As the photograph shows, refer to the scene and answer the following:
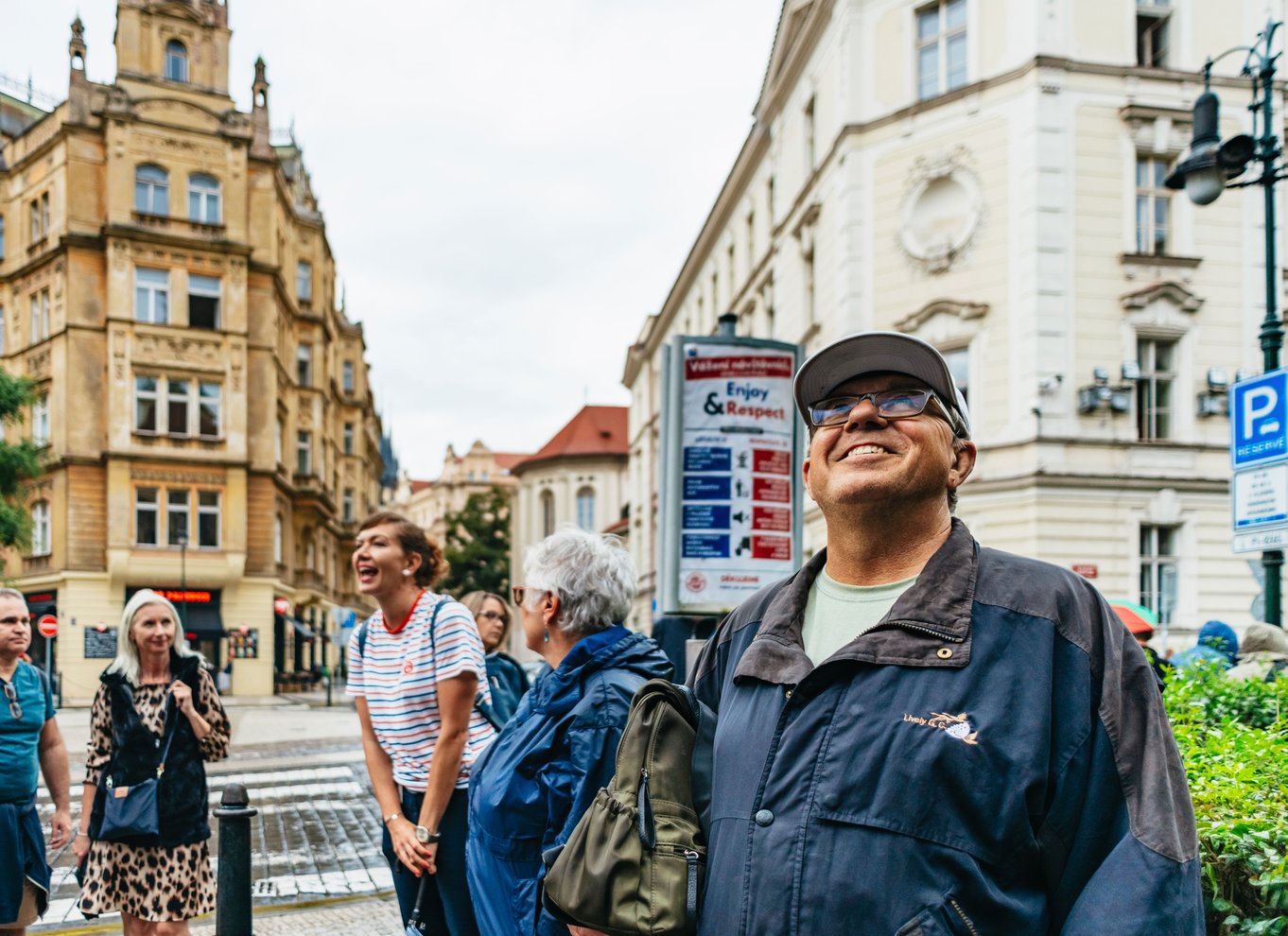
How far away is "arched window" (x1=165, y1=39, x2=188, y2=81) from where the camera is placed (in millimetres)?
37797

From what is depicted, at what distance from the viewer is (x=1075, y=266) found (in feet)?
69.6

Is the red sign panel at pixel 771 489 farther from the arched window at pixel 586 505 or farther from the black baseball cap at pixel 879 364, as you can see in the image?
the arched window at pixel 586 505

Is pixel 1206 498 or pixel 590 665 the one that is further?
pixel 1206 498

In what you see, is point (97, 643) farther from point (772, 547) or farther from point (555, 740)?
point (555, 740)

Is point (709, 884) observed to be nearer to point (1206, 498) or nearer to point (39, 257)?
point (1206, 498)

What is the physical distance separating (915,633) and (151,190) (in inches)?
1550

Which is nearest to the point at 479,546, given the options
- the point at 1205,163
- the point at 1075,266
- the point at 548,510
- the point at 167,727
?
the point at 548,510

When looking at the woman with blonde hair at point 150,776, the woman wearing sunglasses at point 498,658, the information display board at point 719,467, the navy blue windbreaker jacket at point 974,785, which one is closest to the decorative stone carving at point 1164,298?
the information display board at point 719,467

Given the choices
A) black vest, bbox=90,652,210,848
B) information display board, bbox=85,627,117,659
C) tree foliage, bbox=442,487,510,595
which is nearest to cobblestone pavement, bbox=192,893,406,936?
black vest, bbox=90,652,210,848

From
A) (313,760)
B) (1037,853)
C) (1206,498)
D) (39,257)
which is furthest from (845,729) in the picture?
(39,257)

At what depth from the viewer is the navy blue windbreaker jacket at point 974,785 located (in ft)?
6.14

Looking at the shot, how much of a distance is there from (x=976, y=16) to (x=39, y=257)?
30.2m

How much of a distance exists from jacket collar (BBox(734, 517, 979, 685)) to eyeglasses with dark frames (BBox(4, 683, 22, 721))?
4101mm

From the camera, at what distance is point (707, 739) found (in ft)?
7.82
